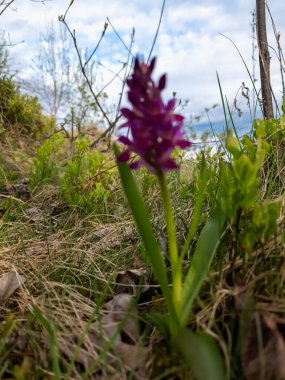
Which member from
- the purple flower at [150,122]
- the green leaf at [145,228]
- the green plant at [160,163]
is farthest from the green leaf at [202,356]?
the purple flower at [150,122]

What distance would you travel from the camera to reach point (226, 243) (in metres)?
1.20

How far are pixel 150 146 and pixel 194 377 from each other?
47 centimetres

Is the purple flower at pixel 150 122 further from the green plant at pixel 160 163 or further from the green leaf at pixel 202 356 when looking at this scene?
the green leaf at pixel 202 356

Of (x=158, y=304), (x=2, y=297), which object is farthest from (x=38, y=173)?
(x=158, y=304)

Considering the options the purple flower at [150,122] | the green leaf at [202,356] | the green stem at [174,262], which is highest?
the purple flower at [150,122]

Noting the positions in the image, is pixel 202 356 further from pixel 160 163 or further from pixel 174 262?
pixel 160 163

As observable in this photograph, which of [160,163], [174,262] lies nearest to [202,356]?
[174,262]

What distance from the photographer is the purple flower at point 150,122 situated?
0.85m

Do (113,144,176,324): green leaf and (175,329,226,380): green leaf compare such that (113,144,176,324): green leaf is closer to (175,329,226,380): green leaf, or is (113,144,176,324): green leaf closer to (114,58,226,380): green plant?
(114,58,226,380): green plant

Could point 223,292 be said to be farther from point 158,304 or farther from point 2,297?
point 2,297

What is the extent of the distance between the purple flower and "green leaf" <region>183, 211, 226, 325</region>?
248mm

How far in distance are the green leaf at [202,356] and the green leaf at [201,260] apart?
0.09 meters

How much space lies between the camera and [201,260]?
101 centimetres

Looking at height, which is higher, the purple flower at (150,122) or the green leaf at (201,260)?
the purple flower at (150,122)
